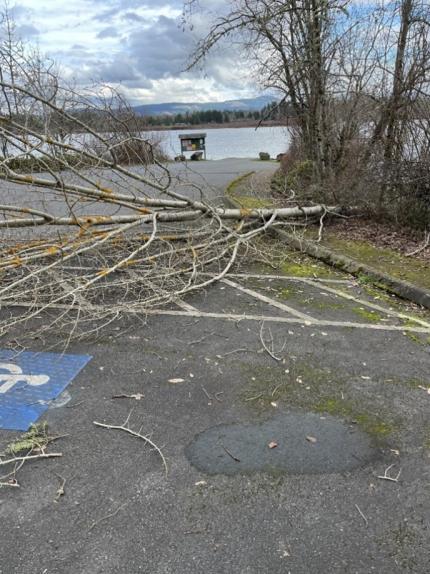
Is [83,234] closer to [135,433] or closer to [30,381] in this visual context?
[30,381]

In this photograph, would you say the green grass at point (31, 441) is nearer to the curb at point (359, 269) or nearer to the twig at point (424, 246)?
the curb at point (359, 269)

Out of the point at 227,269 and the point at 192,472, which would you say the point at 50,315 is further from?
the point at 192,472

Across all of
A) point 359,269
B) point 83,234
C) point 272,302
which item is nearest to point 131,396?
point 272,302

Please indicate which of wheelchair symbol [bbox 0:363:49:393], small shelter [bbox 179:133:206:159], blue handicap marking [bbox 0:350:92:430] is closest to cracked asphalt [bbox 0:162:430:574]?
blue handicap marking [bbox 0:350:92:430]

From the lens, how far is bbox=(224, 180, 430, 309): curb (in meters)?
5.50

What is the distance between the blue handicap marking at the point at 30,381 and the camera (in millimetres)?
3314

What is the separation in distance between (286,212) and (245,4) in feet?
16.6

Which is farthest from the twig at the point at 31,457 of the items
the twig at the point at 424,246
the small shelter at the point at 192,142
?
the small shelter at the point at 192,142

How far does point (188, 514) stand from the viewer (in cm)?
247

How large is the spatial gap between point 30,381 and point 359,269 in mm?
4515

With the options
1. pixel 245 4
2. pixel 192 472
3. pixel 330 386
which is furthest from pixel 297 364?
pixel 245 4

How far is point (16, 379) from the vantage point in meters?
3.79

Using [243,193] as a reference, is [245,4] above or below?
above

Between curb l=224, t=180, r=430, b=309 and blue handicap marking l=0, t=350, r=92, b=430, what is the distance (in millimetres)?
3672
